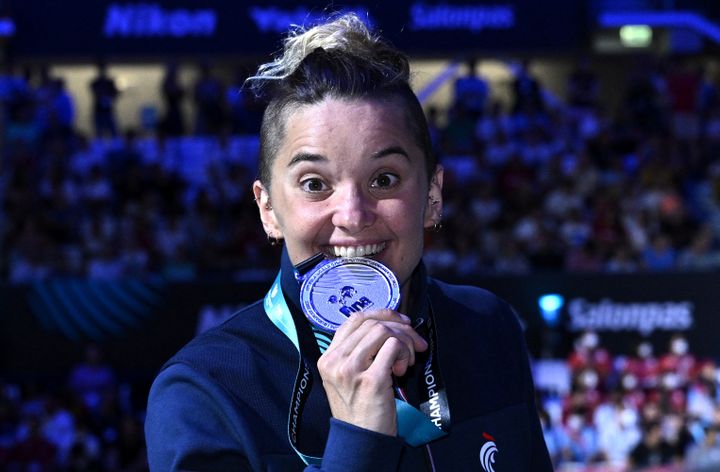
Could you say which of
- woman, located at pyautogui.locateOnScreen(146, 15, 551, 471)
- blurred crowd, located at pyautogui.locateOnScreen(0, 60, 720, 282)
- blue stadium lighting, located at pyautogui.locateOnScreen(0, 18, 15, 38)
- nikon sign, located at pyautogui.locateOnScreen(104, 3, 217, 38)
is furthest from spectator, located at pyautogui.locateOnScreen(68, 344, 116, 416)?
woman, located at pyautogui.locateOnScreen(146, 15, 551, 471)

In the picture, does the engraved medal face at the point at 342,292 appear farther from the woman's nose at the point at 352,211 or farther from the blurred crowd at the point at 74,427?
the blurred crowd at the point at 74,427

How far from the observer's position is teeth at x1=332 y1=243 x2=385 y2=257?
188 centimetres

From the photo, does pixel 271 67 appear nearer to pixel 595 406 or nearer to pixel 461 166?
pixel 595 406

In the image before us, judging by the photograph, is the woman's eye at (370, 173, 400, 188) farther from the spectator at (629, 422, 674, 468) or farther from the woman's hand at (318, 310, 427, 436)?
the spectator at (629, 422, 674, 468)

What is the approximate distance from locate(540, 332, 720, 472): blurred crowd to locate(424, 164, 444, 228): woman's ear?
28.6 feet

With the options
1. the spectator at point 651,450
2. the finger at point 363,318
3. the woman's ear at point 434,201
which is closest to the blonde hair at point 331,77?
the woman's ear at point 434,201

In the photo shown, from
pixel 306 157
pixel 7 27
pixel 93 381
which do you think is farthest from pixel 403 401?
pixel 7 27

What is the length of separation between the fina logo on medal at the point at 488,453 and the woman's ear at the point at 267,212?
1.66ft

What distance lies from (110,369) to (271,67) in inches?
409

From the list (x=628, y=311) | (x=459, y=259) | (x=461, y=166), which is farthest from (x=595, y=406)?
(x=461, y=166)

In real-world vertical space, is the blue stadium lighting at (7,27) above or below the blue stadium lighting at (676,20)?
above

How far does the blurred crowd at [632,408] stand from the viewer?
36.0 feet

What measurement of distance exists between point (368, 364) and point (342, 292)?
0.49 feet

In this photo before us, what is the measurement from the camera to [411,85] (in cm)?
203
